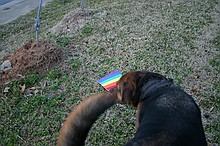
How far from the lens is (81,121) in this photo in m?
2.35

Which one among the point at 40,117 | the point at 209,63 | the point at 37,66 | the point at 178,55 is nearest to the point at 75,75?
the point at 37,66

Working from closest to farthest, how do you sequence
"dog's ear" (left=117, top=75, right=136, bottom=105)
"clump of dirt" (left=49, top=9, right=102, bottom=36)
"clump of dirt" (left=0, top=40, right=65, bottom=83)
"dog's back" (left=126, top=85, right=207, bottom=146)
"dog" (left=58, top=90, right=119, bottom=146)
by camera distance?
"dog's back" (left=126, top=85, right=207, bottom=146) → "dog" (left=58, top=90, right=119, bottom=146) → "dog's ear" (left=117, top=75, right=136, bottom=105) → "clump of dirt" (left=0, top=40, right=65, bottom=83) → "clump of dirt" (left=49, top=9, right=102, bottom=36)

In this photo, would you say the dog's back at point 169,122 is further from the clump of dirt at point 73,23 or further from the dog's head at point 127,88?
the clump of dirt at point 73,23

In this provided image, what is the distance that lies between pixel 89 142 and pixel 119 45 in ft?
8.65

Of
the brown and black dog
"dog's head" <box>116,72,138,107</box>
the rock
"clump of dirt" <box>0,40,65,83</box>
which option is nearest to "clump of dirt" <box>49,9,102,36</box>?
"clump of dirt" <box>0,40,65,83</box>

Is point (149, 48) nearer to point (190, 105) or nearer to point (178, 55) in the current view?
point (178, 55)

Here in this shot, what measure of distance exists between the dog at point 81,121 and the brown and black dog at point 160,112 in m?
0.34

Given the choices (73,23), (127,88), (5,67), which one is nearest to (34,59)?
(5,67)

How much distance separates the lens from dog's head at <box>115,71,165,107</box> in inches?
110

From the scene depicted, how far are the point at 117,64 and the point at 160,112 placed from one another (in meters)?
2.83

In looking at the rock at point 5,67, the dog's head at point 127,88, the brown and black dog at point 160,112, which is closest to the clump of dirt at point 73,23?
the rock at point 5,67

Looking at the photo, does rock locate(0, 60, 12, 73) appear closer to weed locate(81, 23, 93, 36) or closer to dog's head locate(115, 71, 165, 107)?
weed locate(81, 23, 93, 36)

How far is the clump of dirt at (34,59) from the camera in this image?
16.8 ft

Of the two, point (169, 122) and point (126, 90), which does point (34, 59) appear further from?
point (169, 122)
